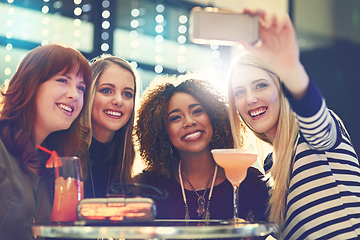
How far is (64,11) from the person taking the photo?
4859 millimetres

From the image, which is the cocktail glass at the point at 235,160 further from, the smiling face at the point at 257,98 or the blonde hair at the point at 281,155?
the smiling face at the point at 257,98

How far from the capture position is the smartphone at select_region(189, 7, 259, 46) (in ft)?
4.29

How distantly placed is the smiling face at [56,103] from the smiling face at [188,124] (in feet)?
2.00

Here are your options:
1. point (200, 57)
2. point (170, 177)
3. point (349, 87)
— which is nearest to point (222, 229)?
point (170, 177)

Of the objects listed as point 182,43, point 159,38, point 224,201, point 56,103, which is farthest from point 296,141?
point 182,43

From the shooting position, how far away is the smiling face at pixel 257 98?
2080 millimetres

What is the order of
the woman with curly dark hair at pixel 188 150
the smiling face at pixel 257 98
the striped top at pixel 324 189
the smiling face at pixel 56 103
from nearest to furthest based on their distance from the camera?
1. the striped top at pixel 324 189
2. the smiling face at pixel 56 103
3. the smiling face at pixel 257 98
4. the woman with curly dark hair at pixel 188 150

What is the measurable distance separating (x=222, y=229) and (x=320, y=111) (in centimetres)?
64

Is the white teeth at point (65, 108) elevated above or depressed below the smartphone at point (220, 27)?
below

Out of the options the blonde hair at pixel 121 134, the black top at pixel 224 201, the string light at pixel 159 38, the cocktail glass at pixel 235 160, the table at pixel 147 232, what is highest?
the string light at pixel 159 38

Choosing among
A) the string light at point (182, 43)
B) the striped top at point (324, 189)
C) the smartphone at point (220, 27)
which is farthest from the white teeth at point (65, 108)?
the string light at point (182, 43)

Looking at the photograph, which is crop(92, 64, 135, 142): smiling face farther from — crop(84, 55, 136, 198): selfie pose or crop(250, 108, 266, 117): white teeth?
crop(250, 108, 266, 117): white teeth

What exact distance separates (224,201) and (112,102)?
3.00 feet

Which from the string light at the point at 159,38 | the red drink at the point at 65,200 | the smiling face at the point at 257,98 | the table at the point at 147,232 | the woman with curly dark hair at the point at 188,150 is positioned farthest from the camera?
the string light at the point at 159,38
